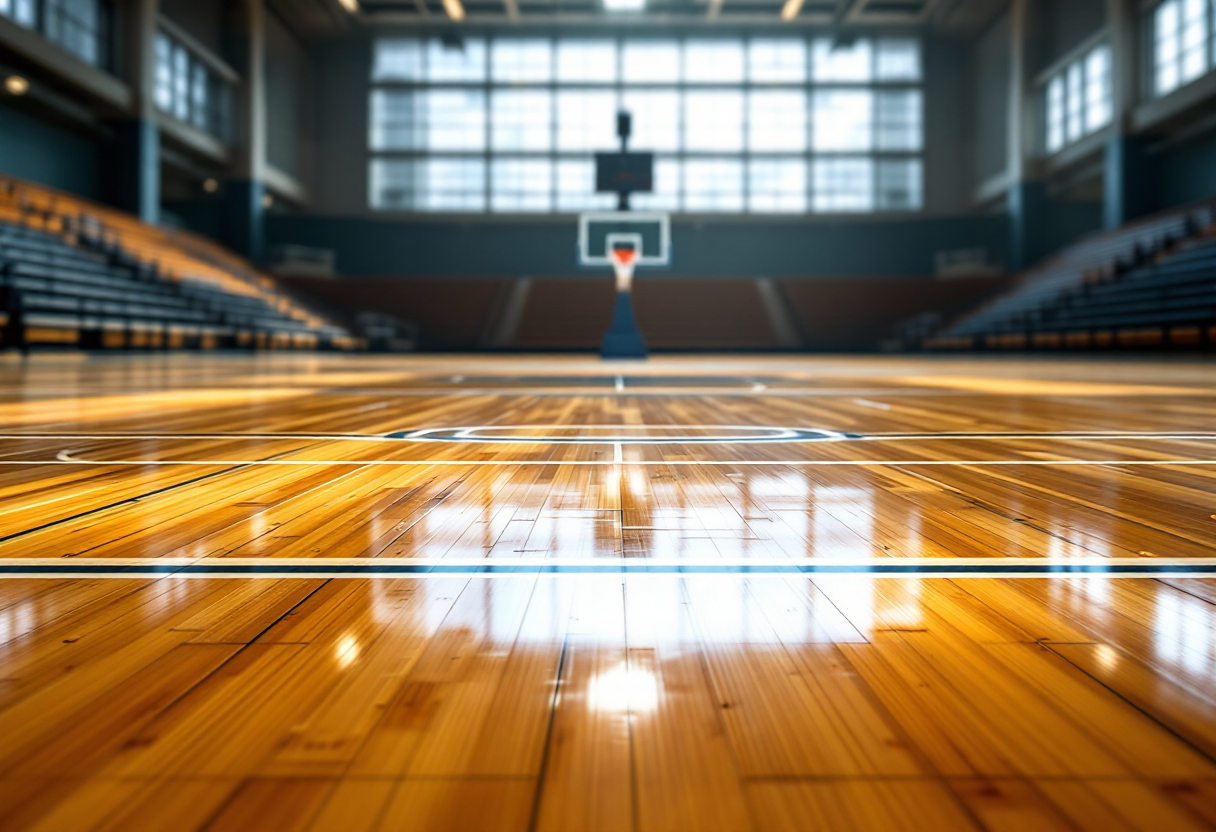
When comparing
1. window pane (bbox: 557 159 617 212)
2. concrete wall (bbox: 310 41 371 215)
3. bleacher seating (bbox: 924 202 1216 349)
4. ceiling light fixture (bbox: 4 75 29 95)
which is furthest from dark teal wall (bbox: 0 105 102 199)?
bleacher seating (bbox: 924 202 1216 349)

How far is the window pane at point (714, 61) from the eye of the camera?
1716 cm

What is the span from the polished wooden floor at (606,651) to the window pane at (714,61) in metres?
17.1

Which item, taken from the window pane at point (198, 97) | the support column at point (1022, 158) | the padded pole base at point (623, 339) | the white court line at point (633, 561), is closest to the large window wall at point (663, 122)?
the support column at point (1022, 158)

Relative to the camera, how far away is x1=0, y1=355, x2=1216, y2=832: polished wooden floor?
1.26ft

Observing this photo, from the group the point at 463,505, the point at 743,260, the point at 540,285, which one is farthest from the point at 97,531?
the point at 743,260

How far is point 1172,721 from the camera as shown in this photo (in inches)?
17.6

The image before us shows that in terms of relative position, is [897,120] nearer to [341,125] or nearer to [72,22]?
[341,125]

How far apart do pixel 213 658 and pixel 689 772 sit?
0.31 m

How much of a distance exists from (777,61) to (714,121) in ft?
5.46

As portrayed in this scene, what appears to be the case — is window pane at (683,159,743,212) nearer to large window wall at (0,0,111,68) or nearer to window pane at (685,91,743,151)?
window pane at (685,91,743,151)

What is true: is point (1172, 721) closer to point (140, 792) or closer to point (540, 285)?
point (140, 792)

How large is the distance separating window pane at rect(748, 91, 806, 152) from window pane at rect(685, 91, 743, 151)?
0.83ft

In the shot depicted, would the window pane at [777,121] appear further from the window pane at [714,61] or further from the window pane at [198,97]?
the window pane at [198,97]

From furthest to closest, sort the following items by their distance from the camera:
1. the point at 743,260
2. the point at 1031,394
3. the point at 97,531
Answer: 1. the point at 743,260
2. the point at 1031,394
3. the point at 97,531
